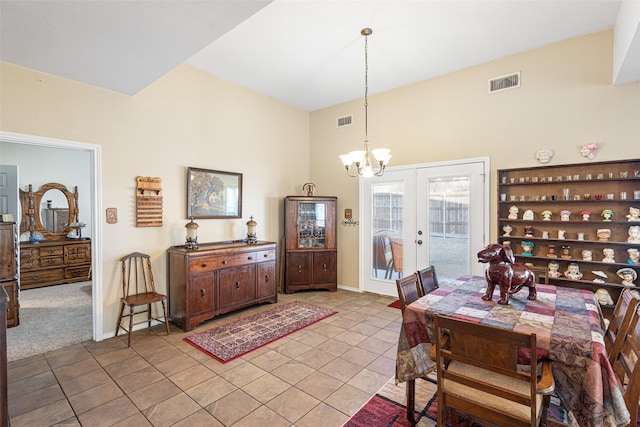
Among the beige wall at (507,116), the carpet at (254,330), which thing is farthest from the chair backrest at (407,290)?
the beige wall at (507,116)

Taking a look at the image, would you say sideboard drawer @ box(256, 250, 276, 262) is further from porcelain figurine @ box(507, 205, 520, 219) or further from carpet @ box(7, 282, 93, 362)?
porcelain figurine @ box(507, 205, 520, 219)

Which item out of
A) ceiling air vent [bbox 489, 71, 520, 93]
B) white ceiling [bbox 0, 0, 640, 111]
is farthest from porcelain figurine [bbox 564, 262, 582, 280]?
ceiling air vent [bbox 489, 71, 520, 93]

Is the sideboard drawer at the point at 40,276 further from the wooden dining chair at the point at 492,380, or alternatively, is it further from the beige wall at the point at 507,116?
the wooden dining chair at the point at 492,380

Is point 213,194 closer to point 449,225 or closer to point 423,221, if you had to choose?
point 423,221

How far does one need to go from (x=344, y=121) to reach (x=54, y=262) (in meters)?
6.09

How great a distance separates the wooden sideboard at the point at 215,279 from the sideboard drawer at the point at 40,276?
3.64 m

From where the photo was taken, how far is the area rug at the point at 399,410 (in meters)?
2.06

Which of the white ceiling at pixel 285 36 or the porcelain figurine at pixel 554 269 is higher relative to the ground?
the white ceiling at pixel 285 36

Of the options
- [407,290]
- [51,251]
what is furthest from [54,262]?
[407,290]

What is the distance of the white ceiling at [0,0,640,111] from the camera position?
2.11 metres

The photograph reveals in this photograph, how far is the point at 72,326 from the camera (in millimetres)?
3787

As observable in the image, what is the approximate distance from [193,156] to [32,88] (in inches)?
65.9

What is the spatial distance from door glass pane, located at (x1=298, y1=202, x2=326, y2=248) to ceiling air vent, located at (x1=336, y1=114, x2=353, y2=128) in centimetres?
150

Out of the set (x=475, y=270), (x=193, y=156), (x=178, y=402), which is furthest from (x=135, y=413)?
(x=475, y=270)
